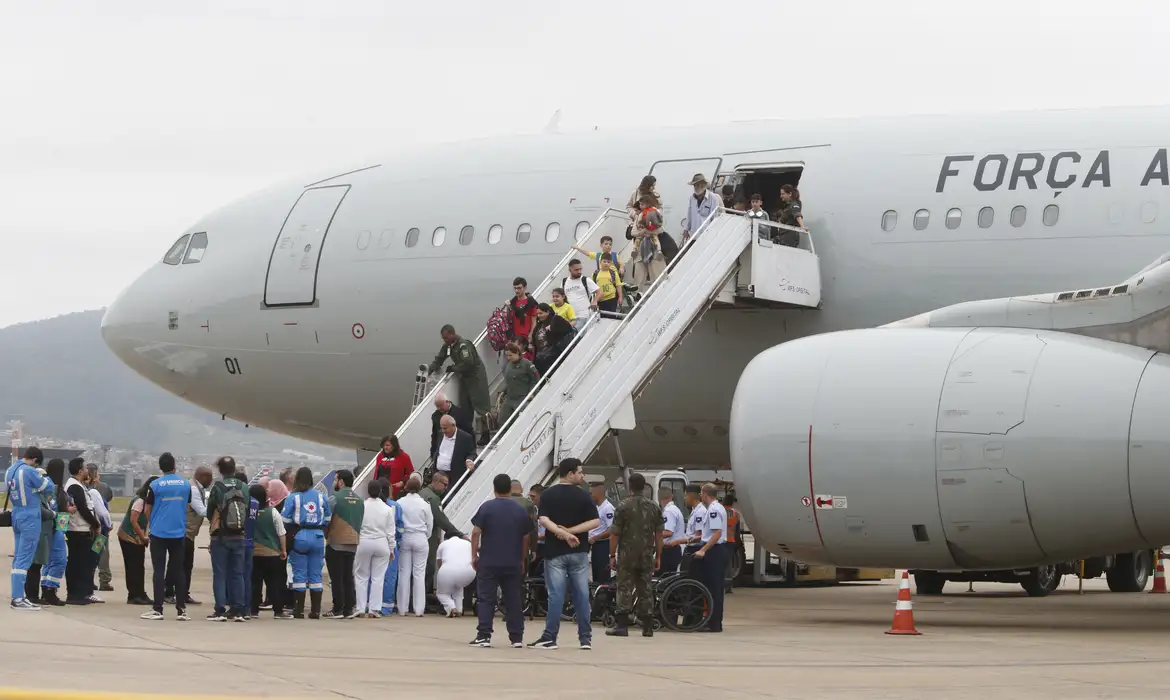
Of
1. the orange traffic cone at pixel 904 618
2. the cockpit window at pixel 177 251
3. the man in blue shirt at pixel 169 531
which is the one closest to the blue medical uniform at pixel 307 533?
the man in blue shirt at pixel 169 531

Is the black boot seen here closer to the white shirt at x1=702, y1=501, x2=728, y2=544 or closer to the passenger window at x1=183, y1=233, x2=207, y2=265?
the white shirt at x1=702, y1=501, x2=728, y2=544

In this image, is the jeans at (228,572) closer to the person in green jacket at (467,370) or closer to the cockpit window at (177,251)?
the person in green jacket at (467,370)

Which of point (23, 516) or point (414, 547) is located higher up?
point (23, 516)

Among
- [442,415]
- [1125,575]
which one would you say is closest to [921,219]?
[442,415]

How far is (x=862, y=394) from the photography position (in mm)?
14641

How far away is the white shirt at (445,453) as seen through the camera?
54.8ft

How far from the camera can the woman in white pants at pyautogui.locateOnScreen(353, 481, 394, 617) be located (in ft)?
50.3

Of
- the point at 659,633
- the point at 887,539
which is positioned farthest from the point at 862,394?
the point at 659,633

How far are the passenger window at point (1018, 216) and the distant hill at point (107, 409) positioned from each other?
454 ft

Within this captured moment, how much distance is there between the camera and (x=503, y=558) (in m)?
12.6

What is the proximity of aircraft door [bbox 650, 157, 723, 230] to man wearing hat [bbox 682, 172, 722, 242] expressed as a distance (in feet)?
3.00

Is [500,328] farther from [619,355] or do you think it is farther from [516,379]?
[619,355]

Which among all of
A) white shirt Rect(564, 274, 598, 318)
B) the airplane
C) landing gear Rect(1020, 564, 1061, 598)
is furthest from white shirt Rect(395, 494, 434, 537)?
landing gear Rect(1020, 564, 1061, 598)

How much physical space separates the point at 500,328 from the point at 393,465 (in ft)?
7.67
